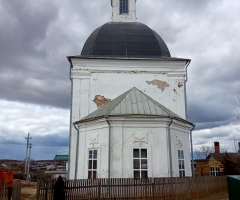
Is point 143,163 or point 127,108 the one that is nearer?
point 143,163

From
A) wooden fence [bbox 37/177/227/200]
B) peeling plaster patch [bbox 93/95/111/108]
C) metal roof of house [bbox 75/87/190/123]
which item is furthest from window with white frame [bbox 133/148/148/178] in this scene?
peeling plaster patch [bbox 93/95/111/108]

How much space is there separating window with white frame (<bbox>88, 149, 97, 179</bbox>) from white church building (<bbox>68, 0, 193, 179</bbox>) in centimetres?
4

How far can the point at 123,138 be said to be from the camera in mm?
12586

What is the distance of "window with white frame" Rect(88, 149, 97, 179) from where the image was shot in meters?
12.8

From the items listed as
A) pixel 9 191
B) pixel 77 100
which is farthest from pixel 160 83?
Answer: pixel 9 191

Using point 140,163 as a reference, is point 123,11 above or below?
above

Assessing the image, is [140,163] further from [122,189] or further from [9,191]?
[9,191]

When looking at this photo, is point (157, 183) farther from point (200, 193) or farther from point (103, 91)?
point (103, 91)

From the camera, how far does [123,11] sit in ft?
71.8

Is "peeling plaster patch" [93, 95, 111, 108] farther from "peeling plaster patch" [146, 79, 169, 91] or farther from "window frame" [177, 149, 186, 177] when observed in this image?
"window frame" [177, 149, 186, 177]

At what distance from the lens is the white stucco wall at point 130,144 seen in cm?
1226

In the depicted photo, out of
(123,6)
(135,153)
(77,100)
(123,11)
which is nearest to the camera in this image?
(135,153)

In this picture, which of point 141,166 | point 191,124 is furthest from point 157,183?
point 191,124

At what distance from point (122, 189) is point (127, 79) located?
769 centimetres
